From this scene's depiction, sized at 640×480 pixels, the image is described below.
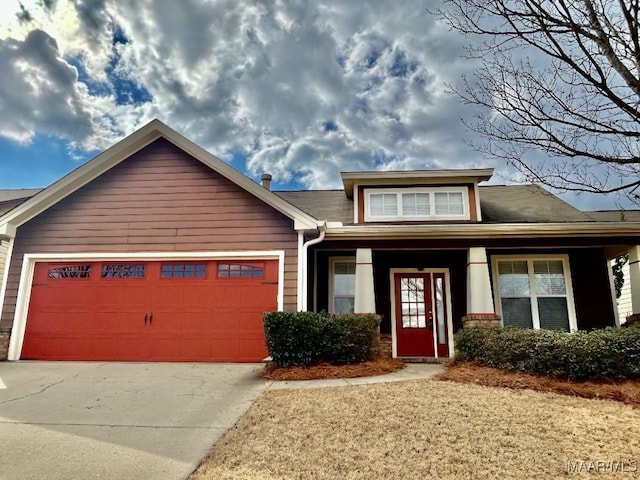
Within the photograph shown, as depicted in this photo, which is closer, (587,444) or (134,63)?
(587,444)

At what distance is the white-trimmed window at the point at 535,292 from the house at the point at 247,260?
0.03 m

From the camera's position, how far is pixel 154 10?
8.48 metres

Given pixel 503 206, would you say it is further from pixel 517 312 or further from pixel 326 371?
pixel 326 371

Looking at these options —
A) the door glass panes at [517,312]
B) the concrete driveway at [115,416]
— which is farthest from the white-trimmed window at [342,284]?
the door glass panes at [517,312]

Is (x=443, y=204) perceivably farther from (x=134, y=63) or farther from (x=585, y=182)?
(x=134, y=63)

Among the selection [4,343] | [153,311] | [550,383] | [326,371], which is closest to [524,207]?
[550,383]

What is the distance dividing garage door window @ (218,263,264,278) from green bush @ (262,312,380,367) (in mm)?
1476

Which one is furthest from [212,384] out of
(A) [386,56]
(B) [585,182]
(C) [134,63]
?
(C) [134,63]

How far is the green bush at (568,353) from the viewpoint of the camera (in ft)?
18.3

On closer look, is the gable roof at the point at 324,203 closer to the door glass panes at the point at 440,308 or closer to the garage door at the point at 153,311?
the garage door at the point at 153,311

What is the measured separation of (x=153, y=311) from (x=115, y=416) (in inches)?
157

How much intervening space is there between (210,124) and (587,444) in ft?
38.3

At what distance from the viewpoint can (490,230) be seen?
8406 mm

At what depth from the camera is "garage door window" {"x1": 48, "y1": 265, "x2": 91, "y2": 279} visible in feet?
28.6
